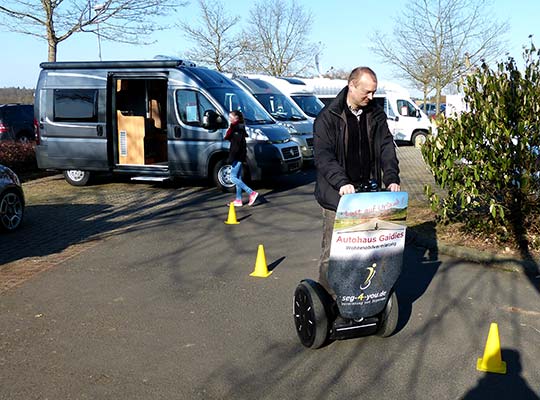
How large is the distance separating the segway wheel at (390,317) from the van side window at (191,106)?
8745 mm

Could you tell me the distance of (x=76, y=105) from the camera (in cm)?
1362

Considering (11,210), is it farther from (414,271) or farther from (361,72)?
(361,72)

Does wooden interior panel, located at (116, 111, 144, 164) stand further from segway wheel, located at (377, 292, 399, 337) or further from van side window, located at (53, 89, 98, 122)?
segway wheel, located at (377, 292, 399, 337)

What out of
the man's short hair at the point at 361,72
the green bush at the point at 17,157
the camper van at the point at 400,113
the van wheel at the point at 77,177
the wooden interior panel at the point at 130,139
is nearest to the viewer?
the man's short hair at the point at 361,72

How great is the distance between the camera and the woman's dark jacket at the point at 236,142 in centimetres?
1116

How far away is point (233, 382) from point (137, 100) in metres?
11.8

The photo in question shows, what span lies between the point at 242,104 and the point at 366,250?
9.67 m

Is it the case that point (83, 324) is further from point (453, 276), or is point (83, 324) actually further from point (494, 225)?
point (494, 225)

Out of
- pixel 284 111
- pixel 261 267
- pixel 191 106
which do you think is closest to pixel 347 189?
pixel 261 267

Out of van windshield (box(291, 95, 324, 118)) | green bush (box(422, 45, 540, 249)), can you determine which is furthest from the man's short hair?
van windshield (box(291, 95, 324, 118))

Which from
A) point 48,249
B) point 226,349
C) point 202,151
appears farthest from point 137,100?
point 226,349

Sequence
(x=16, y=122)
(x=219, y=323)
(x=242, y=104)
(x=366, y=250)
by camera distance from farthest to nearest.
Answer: (x=16, y=122) < (x=242, y=104) < (x=219, y=323) < (x=366, y=250)

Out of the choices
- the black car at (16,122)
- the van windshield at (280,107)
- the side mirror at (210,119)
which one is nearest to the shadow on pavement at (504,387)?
the side mirror at (210,119)

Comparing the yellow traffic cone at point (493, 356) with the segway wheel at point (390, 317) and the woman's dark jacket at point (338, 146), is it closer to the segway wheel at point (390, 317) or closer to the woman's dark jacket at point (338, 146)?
the segway wheel at point (390, 317)
